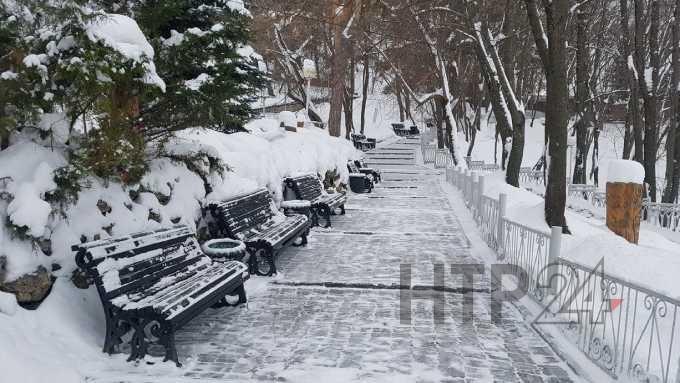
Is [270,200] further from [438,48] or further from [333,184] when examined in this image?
[438,48]

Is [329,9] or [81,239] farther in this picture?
[329,9]

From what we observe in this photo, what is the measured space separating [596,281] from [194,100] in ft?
15.4

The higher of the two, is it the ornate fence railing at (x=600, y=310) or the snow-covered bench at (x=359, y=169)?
the snow-covered bench at (x=359, y=169)

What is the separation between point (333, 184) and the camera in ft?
49.5

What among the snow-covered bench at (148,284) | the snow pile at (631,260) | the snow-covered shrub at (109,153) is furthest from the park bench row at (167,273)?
the snow pile at (631,260)

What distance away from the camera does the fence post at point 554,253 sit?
5641 millimetres

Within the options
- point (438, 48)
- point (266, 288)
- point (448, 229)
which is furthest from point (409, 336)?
point (438, 48)

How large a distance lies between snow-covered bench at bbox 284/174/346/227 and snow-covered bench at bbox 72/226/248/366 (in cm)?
493

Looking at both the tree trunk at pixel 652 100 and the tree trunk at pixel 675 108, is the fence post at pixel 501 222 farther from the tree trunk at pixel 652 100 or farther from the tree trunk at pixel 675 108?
the tree trunk at pixel 675 108

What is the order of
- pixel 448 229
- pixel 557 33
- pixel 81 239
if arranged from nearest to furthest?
1. pixel 81 239
2. pixel 557 33
3. pixel 448 229

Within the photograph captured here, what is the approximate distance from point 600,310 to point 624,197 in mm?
5805

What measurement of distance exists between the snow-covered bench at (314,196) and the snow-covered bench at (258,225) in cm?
165

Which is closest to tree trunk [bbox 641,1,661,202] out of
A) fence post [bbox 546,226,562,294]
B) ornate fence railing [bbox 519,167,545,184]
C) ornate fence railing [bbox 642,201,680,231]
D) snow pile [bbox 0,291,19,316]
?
ornate fence railing [bbox 642,201,680,231]

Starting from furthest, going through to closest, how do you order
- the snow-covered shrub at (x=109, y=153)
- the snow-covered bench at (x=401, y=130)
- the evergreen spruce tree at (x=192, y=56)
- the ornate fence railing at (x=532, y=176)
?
the snow-covered bench at (x=401, y=130) → the ornate fence railing at (x=532, y=176) → the evergreen spruce tree at (x=192, y=56) → the snow-covered shrub at (x=109, y=153)
